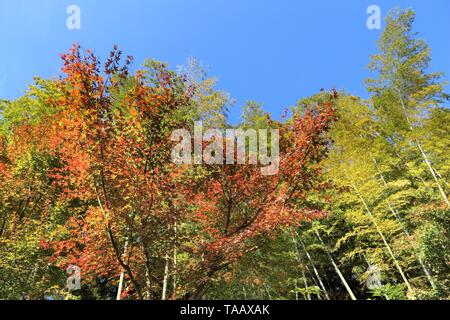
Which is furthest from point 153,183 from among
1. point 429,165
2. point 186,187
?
point 429,165

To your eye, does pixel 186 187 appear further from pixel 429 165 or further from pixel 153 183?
pixel 429 165

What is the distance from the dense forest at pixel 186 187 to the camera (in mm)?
5242

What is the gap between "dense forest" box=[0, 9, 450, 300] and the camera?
5242mm

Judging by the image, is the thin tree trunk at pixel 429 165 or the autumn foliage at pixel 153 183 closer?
the autumn foliage at pixel 153 183

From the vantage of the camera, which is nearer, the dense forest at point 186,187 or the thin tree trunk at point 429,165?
the dense forest at point 186,187

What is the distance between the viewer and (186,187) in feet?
20.9

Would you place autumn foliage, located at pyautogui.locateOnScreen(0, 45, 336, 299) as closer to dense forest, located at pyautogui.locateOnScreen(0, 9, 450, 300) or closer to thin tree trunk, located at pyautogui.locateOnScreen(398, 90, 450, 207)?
dense forest, located at pyautogui.locateOnScreen(0, 9, 450, 300)

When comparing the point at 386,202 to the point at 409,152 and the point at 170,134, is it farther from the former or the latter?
the point at 170,134

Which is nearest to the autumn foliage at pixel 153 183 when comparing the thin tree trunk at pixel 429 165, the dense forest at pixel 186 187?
the dense forest at pixel 186 187

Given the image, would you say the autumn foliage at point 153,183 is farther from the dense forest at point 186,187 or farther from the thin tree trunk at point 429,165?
the thin tree trunk at point 429,165

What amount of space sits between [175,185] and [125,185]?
1007mm
